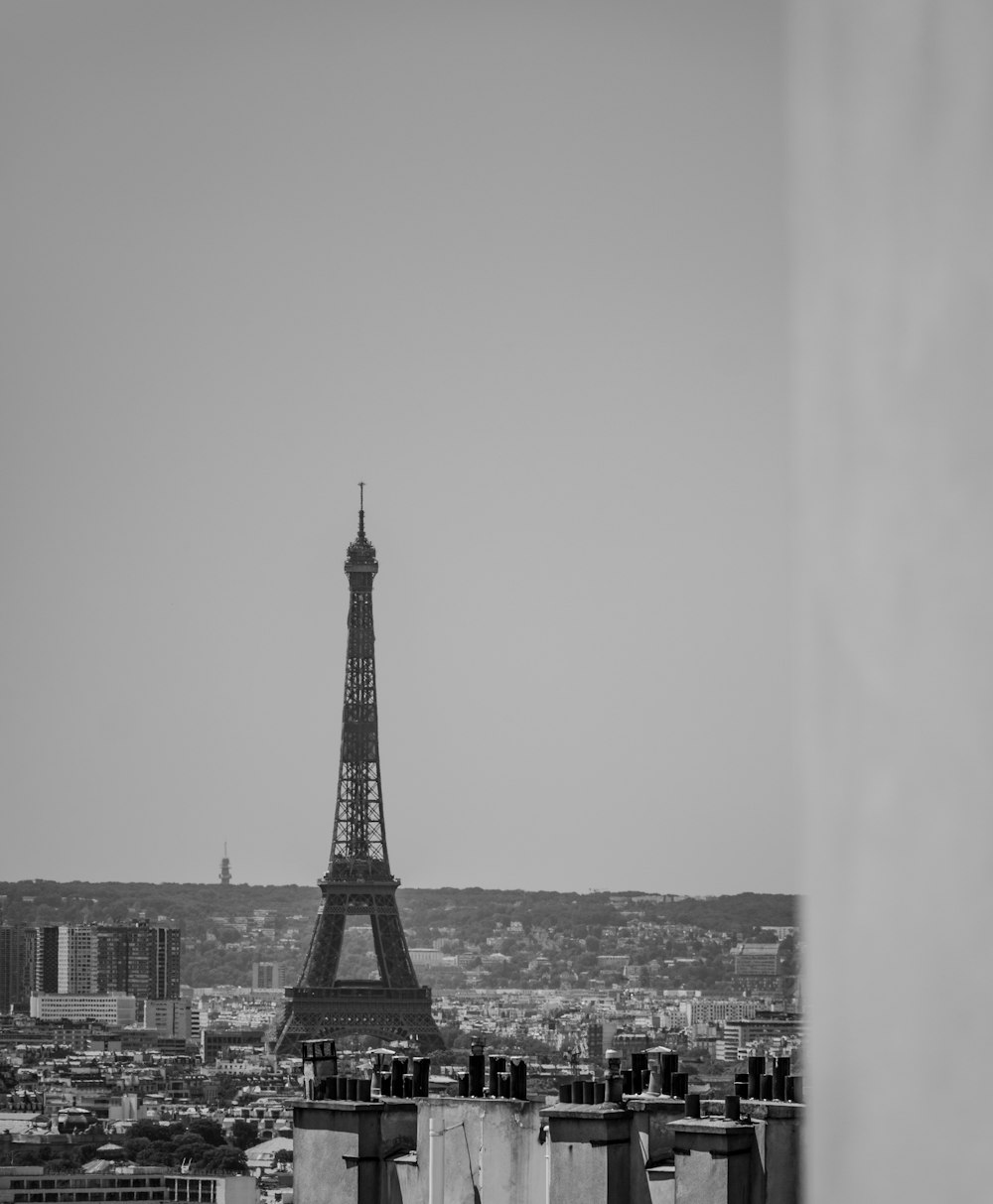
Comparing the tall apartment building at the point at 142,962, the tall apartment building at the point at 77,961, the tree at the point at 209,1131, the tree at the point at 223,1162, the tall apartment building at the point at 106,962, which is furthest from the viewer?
the tall apartment building at the point at 77,961

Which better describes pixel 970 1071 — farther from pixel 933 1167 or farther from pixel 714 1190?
pixel 714 1190

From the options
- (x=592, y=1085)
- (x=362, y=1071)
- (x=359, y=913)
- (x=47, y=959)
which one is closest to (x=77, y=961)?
(x=47, y=959)

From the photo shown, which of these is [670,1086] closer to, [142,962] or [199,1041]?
[199,1041]

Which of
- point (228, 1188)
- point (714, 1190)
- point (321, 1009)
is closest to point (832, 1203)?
point (714, 1190)

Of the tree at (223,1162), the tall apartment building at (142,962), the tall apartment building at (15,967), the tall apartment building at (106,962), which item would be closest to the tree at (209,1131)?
the tree at (223,1162)

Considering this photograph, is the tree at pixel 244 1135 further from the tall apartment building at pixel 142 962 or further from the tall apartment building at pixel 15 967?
the tall apartment building at pixel 15 967
